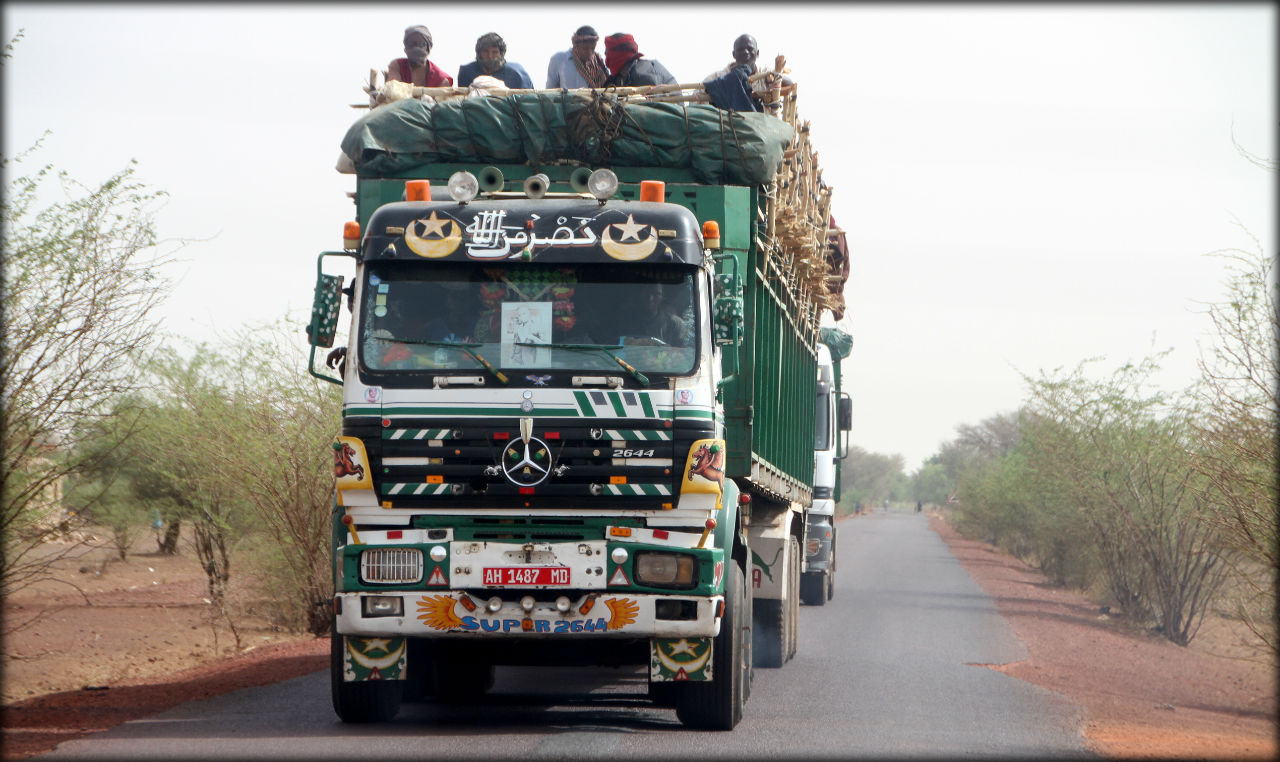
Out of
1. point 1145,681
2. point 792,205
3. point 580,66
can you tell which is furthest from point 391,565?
point 1145,681

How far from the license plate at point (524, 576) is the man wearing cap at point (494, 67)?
4332mm

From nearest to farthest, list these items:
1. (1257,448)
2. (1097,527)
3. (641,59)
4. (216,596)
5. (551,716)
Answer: (551,716) → (641,59) → (1257,448) → (216,596) → (1097,527)

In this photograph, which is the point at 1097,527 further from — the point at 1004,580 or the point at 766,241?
the point at 766,241

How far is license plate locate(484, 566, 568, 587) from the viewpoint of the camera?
7.27 m

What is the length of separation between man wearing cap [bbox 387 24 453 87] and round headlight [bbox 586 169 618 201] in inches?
118

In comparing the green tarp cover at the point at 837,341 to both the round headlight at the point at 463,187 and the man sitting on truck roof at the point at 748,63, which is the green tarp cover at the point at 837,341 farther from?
the round headlight at the point at 463,187

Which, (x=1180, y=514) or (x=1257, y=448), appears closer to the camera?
(x=1257, y=448)

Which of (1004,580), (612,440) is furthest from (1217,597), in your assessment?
(612,440)

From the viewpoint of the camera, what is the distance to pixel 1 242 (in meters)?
9.93

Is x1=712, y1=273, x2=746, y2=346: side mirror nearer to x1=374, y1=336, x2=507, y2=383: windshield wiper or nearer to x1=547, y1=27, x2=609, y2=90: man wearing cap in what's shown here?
x1=374, y1=336, x2=507, y2=383: windshield wiper

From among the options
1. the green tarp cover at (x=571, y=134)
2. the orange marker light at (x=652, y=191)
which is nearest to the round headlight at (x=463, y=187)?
the green tarp cover at (x=571, y=134)

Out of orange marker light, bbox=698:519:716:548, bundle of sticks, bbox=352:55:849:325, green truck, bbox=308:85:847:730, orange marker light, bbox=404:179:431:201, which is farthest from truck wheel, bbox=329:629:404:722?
bundle of sticks, bbox=352:55:849:325

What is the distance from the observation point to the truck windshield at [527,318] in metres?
7.39

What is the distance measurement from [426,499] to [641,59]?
13.3ft
